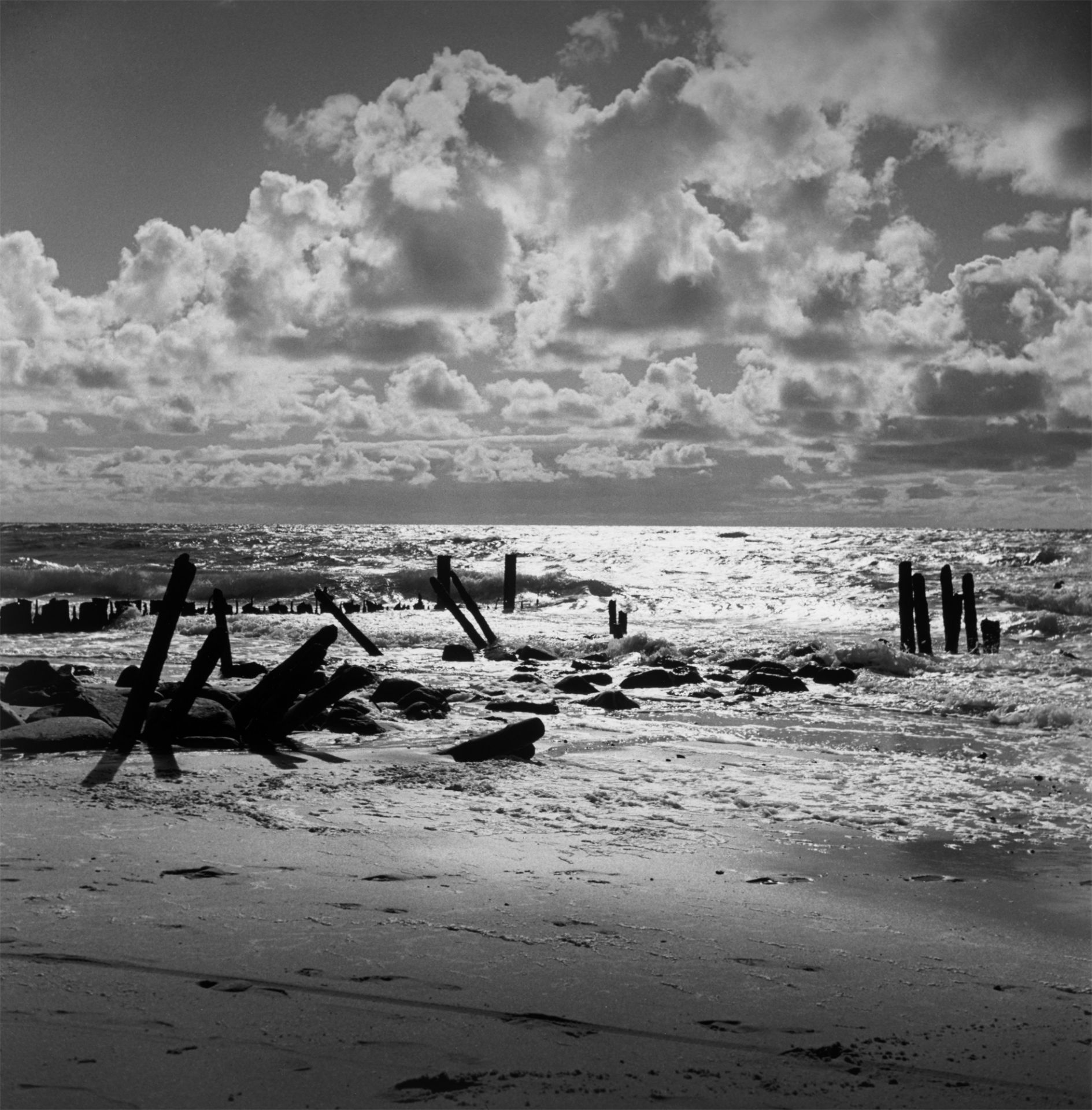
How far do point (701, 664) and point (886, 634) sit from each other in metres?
12.2

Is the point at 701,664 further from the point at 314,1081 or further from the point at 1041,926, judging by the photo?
the point at 314,1081

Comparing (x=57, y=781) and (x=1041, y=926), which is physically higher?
(x=57, y=781)

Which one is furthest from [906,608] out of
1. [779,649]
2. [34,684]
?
[34,684]

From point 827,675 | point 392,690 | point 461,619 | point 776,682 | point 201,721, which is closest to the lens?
point 201,721

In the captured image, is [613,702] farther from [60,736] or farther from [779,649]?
[779,649]

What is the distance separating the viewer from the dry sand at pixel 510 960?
352cm

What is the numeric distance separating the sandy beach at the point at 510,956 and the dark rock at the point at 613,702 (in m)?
6.05

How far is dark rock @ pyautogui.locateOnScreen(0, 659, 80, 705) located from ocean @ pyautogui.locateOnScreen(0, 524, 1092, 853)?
3.50 metres

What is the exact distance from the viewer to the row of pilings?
26.2 m

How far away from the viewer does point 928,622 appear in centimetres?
2659

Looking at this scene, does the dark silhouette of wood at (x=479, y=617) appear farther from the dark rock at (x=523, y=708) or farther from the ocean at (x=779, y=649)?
the dark rock at (x=523, y=708)

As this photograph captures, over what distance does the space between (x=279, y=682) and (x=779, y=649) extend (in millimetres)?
15343

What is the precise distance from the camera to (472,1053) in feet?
12.0

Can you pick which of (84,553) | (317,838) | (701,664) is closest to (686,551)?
(84,553)
